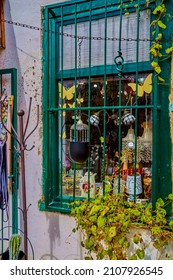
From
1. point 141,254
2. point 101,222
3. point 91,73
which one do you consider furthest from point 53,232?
point 91,73

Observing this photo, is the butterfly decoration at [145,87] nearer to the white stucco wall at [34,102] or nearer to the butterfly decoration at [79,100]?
the butterfly decoration at [79,100]

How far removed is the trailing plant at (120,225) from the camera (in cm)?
231

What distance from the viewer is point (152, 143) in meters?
2.40

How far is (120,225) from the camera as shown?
235 cm

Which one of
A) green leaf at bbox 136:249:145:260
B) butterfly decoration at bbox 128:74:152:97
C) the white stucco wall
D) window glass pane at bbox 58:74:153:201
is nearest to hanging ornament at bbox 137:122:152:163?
window glass pane at bbox 58:74:153:201

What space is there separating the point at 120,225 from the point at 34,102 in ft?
4.36

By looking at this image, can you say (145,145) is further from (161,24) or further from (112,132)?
(161,24)

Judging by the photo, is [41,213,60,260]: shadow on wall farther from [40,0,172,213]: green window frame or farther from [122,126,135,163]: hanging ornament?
[122,126,135,163]: hanging ornament

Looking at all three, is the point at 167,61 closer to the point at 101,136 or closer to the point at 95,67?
the point at 95,67

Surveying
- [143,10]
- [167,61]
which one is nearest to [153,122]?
[167,61]

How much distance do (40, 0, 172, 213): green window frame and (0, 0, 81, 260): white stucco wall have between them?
0.09 metres

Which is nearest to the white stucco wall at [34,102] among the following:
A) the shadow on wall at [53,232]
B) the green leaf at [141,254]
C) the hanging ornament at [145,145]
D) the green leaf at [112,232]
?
the shadow on wall at [53,232]

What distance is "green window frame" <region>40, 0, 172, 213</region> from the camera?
238 centimetres
